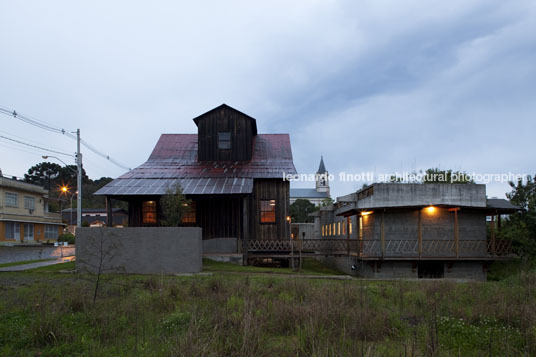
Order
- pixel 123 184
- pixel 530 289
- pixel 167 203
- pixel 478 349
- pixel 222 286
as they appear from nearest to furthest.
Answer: pixel 478 349, pixel 530 289, pixel 222 286, pixel 167 203, pixel 123 184

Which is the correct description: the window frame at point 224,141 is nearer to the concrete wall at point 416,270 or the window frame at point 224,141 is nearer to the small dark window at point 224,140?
the small dark window at point 224,140

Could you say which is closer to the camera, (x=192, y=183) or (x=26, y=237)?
(x=192, y=183)

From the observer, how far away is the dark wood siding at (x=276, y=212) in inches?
907

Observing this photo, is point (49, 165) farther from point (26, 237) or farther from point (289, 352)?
point (289, 352)

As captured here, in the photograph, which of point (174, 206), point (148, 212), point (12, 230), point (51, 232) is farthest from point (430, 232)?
point (51, 232)

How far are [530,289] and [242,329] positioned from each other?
28.4ft

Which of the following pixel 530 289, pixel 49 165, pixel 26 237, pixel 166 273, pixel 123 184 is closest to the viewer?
pixel 530 289

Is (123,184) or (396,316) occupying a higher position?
(123,184)

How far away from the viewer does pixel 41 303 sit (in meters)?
8.07

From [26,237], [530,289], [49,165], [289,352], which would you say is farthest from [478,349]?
[49,165]

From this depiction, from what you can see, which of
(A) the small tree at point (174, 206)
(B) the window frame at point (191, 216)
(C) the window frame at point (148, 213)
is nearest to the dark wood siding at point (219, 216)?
(B) the window frame at point (191, 216)

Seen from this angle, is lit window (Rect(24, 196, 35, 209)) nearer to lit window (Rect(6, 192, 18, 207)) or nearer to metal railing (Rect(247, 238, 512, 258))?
lit window (Rect(6, 192, 18, 207))

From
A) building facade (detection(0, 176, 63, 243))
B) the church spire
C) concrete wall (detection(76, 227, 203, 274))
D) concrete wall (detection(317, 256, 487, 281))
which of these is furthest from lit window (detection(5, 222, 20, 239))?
the church spire

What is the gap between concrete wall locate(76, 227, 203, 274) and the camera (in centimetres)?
1528
